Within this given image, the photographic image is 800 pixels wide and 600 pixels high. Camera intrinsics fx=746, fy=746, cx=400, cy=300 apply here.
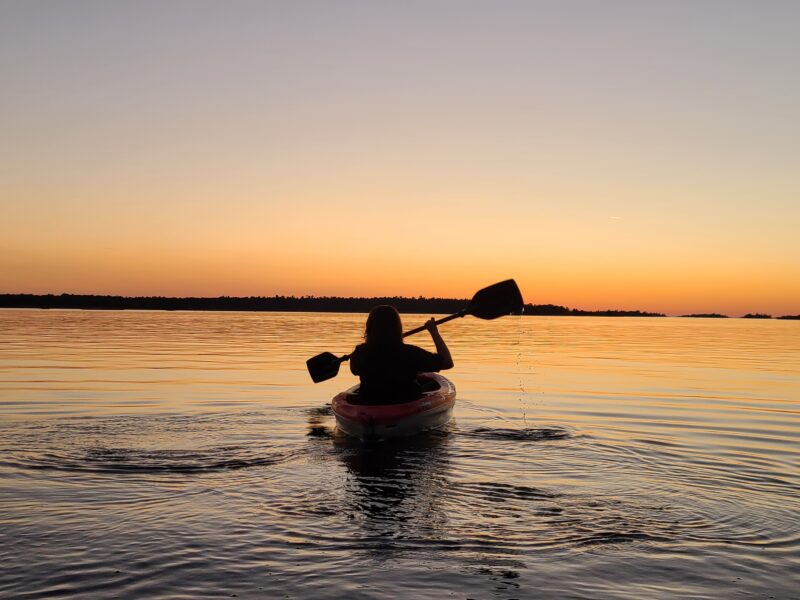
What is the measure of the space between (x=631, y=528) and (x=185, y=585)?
3431 millimetres

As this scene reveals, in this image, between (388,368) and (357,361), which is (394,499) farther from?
(357,361)

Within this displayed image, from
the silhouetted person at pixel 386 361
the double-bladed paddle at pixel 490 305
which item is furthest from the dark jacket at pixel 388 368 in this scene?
the double-bladed paddle at pixel 490 305

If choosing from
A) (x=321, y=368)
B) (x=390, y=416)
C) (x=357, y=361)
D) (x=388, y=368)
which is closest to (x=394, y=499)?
(x=390, y=416)

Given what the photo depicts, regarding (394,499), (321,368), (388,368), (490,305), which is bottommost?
(394,499)

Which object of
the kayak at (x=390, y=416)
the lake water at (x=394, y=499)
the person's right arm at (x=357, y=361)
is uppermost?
the person's right arm at (x=357, y=361)

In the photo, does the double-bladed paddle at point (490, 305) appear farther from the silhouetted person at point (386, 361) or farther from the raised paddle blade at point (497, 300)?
the silhouetted person at point (386, 361)

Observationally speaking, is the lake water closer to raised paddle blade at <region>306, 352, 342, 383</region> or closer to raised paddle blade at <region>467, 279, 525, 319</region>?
raised paddle blade at <region>306, 352, 342, 383</region>

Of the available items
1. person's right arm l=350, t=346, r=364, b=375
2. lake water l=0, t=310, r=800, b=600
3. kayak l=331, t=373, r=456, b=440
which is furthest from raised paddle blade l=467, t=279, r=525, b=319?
person's right arm l=350, t=346, r=364, b=375

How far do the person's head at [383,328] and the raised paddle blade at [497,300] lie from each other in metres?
3.20

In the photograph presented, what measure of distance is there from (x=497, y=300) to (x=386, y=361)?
3.80m

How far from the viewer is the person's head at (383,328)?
10.6 metres

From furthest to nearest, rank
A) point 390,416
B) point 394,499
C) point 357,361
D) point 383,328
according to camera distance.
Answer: point 357,361, point 383,328, point 390,416, point 394,499

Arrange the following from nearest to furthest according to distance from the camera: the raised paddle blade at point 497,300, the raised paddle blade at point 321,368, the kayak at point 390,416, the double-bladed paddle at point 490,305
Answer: the kayak at point 390,416
the raised paddle blade at point 321,368
the double-bladed paddle at point 490,305
the raised paddle blade at point 497,300

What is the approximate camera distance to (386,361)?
10.7 metres
